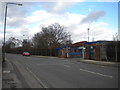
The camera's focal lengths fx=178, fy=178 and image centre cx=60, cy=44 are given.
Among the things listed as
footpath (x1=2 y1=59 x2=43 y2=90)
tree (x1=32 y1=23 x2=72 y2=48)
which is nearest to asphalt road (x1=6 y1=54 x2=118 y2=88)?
footpath (x1=2 y1=59 x2=43 y2=90)

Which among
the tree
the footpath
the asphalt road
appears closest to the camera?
the footpath

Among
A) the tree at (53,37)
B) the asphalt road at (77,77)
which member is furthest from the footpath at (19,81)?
the tree at (53,37)

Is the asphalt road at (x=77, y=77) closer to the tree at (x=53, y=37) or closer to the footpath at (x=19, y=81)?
the footpath at (x=19, y=81)

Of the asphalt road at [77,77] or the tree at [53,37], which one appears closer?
the asphalt road at [77,77]

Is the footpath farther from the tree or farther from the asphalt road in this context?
the tree

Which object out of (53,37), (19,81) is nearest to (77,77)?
(19,81)

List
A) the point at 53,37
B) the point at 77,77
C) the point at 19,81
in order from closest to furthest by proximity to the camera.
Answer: the point at 19,81, the point at 77,77, the point at 53,37

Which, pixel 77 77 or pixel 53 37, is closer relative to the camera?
pixel 77 77

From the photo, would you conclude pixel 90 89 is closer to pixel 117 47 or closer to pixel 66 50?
pixel 117 47

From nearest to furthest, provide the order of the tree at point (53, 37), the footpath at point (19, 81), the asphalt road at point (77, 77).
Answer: the footpath at point (19, 81), the asphalt road at point (77, 77), the tree at point (53, 37)

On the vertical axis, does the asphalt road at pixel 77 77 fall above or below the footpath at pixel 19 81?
above

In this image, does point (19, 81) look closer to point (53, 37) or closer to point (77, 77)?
point (77, 77)

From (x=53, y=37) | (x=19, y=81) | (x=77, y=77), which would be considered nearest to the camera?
(x=19, y=81)

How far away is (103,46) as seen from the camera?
28344mm
